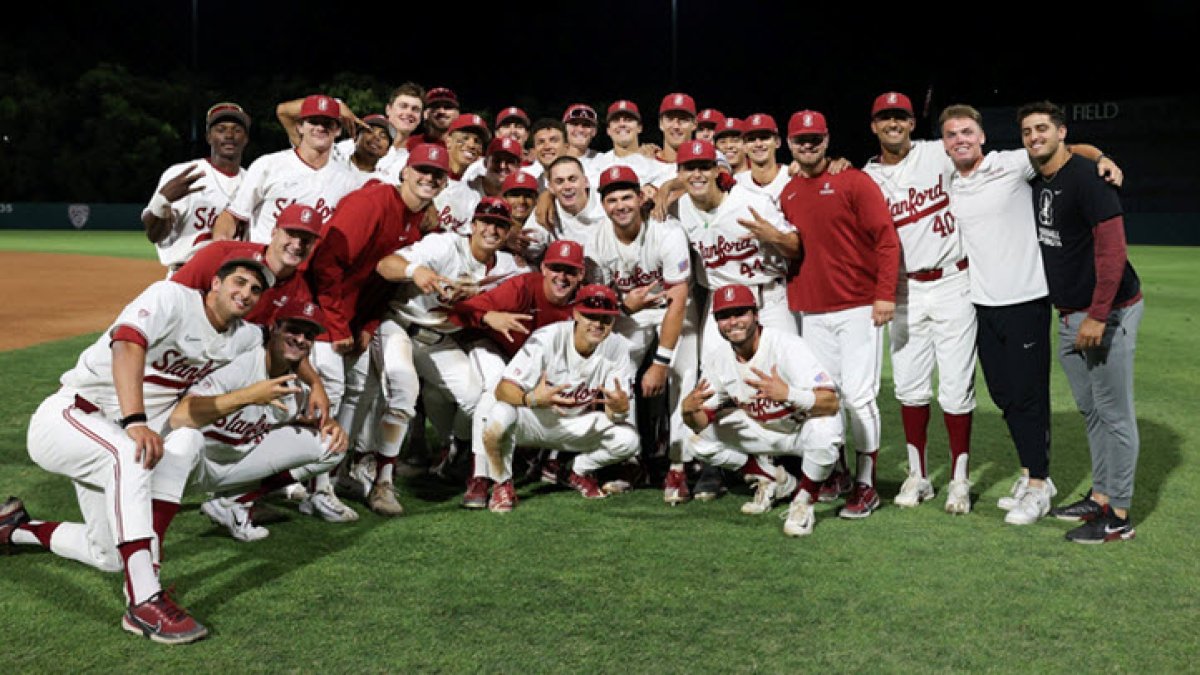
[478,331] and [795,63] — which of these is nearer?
[478,331]

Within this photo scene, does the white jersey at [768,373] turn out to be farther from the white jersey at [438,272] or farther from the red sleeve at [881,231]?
the white jersey at [438,272]

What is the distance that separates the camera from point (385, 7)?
60.5 meters

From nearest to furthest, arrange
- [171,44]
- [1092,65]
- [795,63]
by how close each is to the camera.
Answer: [1092,65] → [795,63] → [171,44]

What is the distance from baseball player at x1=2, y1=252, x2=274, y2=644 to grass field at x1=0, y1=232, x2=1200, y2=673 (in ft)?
0.49

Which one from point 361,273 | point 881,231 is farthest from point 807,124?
point 361,273

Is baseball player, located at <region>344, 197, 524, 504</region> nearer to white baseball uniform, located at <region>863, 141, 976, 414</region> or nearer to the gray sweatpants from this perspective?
white baseball uniform, located at <region>863, 141, 976, 414</region>

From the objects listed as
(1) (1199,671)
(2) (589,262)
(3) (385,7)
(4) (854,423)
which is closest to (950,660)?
(1) (1199,671)

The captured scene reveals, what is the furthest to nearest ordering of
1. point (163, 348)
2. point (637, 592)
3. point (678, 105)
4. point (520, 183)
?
point (678, 105), point (520, 183), point (163, 348), point (637, 592)

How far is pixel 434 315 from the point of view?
5809mm

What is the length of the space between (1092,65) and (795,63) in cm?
1526

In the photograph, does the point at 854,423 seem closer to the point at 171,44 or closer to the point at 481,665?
the point at 481,665

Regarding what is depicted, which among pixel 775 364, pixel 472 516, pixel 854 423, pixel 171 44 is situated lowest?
pixel 472 516

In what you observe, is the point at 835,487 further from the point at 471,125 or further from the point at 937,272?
the point at 471,125

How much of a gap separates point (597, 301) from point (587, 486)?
43.1 inches
